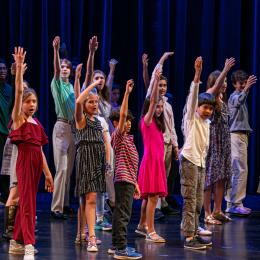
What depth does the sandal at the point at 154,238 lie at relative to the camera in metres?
5.24

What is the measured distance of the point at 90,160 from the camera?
195 inches

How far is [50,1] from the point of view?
323 inches

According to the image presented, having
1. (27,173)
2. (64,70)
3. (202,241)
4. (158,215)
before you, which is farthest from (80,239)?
(64,70)

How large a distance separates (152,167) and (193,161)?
1.21ft

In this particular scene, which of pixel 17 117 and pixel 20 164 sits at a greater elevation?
pixel 17 117

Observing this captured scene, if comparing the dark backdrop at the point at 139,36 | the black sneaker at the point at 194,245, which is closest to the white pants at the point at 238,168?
the dark backdrop at the point at 139,36

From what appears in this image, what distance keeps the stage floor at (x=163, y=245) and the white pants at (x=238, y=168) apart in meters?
0.37

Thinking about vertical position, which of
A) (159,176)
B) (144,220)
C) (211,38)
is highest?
(211,38)

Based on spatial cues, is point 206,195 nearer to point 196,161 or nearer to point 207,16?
point 196,161

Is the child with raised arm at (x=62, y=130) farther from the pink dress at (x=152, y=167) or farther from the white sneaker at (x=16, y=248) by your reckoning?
the white sneaker at (x=16, y=248)

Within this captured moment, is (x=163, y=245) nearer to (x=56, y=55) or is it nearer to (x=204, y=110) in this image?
(x=204, y=110)

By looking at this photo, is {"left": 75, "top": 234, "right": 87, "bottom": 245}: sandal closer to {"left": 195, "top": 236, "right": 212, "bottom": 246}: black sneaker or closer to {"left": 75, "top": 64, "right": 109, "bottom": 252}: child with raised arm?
{"left": 75, "top": 64, "right": 109, "bottom": 252}: child with raised arm

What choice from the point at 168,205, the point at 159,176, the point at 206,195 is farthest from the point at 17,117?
the point at 168,205

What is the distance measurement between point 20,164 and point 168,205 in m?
2.61
